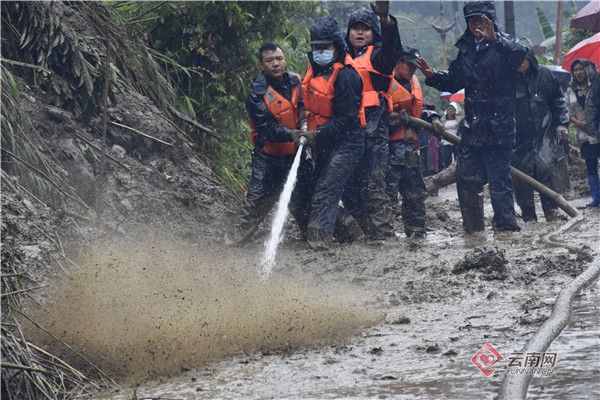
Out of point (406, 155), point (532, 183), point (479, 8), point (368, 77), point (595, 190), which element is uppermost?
point (479, 8)

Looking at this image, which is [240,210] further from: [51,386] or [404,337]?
[51,386]

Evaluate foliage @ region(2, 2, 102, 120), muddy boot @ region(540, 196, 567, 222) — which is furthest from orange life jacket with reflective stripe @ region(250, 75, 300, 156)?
muddy boot @ region(540, 196, 567, 222)

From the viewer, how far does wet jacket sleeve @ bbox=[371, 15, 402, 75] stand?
6.53 meters

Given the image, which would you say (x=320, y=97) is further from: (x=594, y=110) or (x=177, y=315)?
(x=594, y=110)

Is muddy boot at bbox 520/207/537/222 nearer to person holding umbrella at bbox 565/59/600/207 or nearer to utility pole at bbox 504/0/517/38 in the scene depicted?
person holding umbrella at bbox 565/59/600/207

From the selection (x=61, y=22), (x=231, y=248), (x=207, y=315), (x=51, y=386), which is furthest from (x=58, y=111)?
(x=51, y=386)

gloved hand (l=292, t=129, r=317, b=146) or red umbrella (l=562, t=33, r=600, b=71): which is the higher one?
red umbrella (l=562, t=33, r=600, b=71)

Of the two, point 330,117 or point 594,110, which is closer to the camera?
point 330,117

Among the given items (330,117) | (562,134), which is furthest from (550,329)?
(562,134)

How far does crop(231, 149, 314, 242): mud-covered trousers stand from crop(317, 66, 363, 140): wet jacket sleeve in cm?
54

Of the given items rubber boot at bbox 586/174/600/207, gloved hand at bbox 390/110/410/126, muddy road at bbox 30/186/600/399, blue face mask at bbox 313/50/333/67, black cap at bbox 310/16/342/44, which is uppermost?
black cap at bbox 310/16/342/44

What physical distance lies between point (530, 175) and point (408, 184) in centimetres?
152

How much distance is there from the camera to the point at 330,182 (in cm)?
703

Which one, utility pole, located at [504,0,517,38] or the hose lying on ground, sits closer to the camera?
the hose lying on ground
